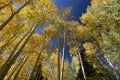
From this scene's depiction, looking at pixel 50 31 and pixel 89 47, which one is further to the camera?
pixel 89 47

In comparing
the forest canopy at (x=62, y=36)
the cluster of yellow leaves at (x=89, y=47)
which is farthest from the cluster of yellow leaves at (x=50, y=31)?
the cluster of yellow leaves at (x=89, y=47)

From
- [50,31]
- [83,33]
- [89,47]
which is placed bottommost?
[89,47]

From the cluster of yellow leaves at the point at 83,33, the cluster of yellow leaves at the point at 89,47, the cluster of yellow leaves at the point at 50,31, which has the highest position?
the cluster of yellow leaves at the point at 50,31

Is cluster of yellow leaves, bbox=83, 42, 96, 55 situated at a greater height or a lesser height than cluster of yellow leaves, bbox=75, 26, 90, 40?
lesser

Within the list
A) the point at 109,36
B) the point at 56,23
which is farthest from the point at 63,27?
the point at 109,36

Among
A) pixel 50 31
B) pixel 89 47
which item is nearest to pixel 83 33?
pixel 89 47

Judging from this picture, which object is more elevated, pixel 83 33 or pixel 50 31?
pixel 50 31

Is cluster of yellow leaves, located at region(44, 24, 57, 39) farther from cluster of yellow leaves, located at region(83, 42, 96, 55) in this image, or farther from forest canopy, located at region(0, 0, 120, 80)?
cluster of yellow leaves, located at region(83, 42, 96, 55)

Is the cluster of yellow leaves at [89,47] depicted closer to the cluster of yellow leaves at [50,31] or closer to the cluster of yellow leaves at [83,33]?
the cluster of yellow leaves at [83,33]

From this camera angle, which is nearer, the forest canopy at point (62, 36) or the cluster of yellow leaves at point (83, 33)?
the forest canopy at point (62, 36)

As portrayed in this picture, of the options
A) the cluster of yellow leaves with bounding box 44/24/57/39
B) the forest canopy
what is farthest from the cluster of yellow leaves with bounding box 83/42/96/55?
the cluster of yellow leaves with bounding box 44/24/57/39

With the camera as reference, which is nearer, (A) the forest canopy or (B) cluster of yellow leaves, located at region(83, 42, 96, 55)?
(A) the forest canopy

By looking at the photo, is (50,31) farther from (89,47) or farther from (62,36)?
(89,47)

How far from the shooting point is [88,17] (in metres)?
16.5
